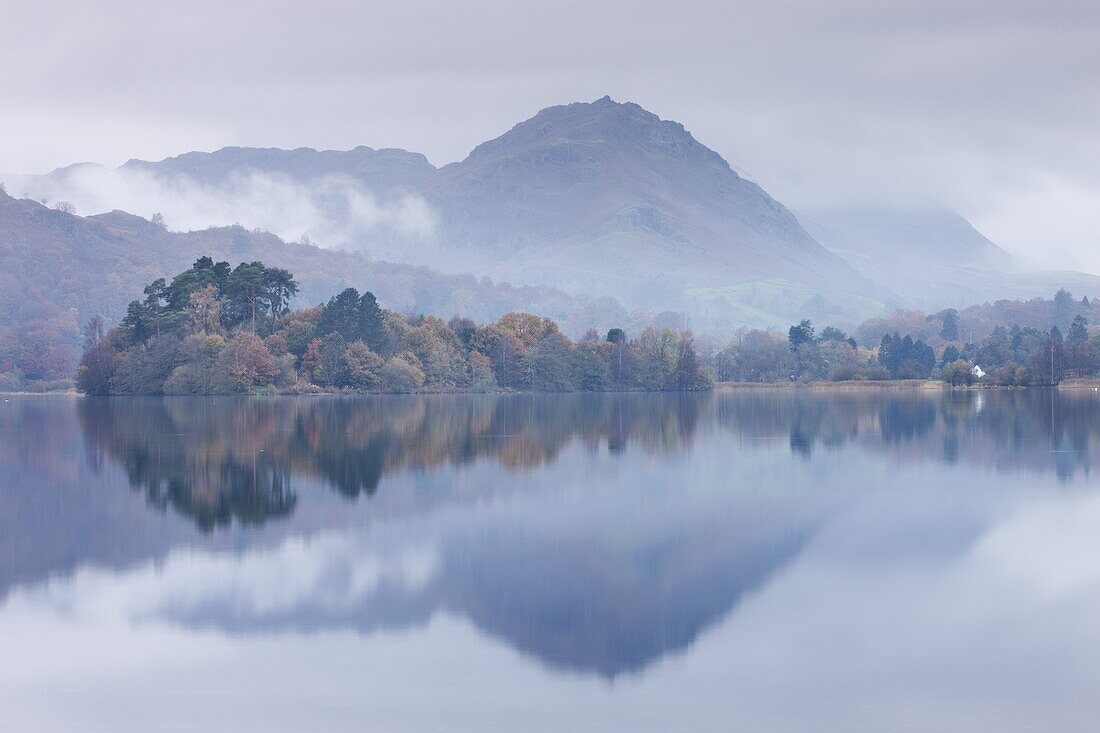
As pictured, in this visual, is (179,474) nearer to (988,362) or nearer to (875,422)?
(875,422)

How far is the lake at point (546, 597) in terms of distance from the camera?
13.1 metres

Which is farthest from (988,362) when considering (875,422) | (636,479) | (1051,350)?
(636,479)

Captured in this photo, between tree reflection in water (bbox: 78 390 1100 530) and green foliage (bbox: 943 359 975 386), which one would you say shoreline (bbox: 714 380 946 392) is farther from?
tree reflection in water (bbox: 78 390 1100 530)

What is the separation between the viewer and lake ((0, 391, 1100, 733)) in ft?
43.1

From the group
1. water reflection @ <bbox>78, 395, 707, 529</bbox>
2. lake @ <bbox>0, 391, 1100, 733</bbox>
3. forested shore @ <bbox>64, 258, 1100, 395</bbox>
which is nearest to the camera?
lake @ <bbox>0, 391, 1100, 733</bbox>

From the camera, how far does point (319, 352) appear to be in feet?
452

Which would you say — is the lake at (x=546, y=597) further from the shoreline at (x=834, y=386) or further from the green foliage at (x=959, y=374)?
the shoreline at (x=834, y=386)

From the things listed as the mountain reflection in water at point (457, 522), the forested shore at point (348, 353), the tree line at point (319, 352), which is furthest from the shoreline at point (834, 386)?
the mountain reflection in water at point (457, 522)

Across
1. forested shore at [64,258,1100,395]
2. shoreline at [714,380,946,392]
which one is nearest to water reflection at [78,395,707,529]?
forested shore at [64,258,1100,395]

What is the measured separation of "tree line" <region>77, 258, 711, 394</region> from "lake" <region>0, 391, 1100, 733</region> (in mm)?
93557

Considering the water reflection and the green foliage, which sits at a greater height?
the green foliage

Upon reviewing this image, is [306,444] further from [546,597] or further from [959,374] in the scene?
[959,374]

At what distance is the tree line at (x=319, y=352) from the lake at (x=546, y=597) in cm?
9356

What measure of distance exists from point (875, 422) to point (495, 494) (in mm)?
42243
